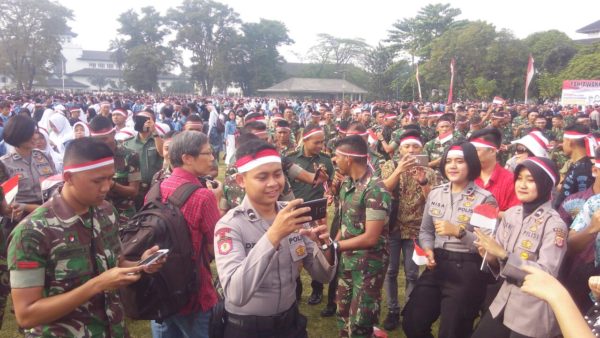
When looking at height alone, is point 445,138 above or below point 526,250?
above

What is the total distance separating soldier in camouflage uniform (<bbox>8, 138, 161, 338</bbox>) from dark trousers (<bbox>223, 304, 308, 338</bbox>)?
0.55 metres

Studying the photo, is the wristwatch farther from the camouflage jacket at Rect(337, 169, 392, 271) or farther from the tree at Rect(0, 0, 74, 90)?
the tree at Rect(0, 0, 74, 90)

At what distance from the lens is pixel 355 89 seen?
64.0 meters

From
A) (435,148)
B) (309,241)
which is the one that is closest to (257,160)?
(309,241)

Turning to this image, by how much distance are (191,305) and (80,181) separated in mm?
1143

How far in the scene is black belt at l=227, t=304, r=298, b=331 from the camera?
2486 millimetres

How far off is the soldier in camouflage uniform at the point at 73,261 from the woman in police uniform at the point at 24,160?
2.49 m

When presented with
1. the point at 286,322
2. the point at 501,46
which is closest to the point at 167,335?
the point at 286,322

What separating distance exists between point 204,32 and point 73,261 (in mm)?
68610

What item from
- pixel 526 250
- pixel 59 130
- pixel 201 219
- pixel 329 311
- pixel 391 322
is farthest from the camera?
pixel 59 130

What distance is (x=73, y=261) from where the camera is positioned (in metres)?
2.35

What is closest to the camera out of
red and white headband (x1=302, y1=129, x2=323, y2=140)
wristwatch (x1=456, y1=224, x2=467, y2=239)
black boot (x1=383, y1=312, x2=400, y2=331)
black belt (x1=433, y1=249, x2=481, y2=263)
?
wristwatch (x1=456, y1=224, x2=467, y2=239)

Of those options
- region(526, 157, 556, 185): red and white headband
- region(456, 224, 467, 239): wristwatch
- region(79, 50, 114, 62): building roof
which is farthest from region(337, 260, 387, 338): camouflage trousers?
region(79, 50, 114, 62): building roof

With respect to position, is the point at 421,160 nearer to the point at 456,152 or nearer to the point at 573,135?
the point at 456,152
